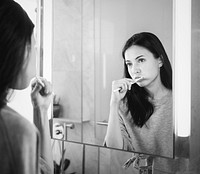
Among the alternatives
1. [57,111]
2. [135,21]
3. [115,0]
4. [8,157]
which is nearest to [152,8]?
[135,21]

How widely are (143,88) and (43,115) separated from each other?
20.7 inches

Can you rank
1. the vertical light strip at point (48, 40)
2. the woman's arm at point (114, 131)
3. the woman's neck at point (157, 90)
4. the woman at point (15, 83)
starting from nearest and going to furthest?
the woman at point (15, 83)
the woman's neck at point (157, 90)
the woman's arm at point (114, 131)
the vertical light strip at point (48, 40)

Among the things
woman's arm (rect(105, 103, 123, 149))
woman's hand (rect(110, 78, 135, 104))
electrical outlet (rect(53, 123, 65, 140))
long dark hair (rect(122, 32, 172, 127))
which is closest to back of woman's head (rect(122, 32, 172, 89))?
long dark hair (rect(122, 32, 172, 127))

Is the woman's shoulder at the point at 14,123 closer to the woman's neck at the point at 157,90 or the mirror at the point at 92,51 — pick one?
the mirror at the point at 92,51

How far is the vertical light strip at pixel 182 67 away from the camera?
1.07m

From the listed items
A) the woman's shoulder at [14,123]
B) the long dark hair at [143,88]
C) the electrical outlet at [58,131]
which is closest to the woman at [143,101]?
the long dark hair at [143,88]

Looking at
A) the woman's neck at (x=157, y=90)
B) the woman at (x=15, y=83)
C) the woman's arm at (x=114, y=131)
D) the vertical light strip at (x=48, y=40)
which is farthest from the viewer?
the vertical light strip at (x=48, y=40)

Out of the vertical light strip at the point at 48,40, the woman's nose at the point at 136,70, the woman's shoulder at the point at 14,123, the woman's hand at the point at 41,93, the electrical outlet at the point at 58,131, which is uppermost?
the vertical light strip at the point at 48,40

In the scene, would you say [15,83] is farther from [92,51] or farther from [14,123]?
[92,51]

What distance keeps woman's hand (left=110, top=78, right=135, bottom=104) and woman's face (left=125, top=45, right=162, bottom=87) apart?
0.12 feet

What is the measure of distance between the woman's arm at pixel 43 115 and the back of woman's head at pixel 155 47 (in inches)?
18.9

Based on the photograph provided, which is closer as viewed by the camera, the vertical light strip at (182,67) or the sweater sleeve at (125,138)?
the vertical light strip at (182,67)

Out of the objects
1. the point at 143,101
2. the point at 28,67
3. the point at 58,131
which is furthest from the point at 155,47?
the point at 58,131

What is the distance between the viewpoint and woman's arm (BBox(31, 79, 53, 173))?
1.26 m
